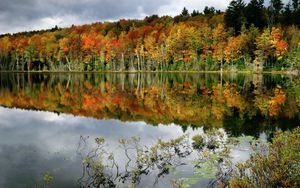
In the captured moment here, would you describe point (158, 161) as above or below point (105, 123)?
below

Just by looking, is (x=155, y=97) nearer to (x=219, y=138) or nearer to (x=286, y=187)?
(x=219, y=138)

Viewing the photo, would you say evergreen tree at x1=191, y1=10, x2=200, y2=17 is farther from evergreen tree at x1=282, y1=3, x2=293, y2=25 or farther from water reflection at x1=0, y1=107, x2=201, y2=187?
water reflection at x1=0, y1=107, x2=201, y2=187

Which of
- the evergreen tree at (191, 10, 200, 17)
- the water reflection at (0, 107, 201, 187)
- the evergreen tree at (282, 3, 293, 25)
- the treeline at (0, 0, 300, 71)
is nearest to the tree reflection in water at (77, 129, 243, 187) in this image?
the water reflection at (0, 107, 201, 187)

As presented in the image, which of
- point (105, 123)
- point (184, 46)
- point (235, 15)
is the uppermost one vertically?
point (235, 15)

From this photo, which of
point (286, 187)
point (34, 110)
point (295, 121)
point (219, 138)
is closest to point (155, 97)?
point (34, 110)

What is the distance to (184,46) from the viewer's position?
99625 mm

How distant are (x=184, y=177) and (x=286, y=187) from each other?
13.0 feet

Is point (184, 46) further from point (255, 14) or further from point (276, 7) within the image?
point (276, 7)

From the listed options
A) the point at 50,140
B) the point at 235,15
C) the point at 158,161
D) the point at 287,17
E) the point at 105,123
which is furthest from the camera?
the point at 287,17

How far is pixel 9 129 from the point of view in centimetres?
2023

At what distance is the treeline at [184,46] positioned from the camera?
83.9m

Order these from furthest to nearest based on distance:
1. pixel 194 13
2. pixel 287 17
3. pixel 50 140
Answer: pixel 194 13 < pixel 287 17 < pixel 50 140

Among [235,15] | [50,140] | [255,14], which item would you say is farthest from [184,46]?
[50,140]

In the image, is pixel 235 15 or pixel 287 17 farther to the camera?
pixel 287 17
